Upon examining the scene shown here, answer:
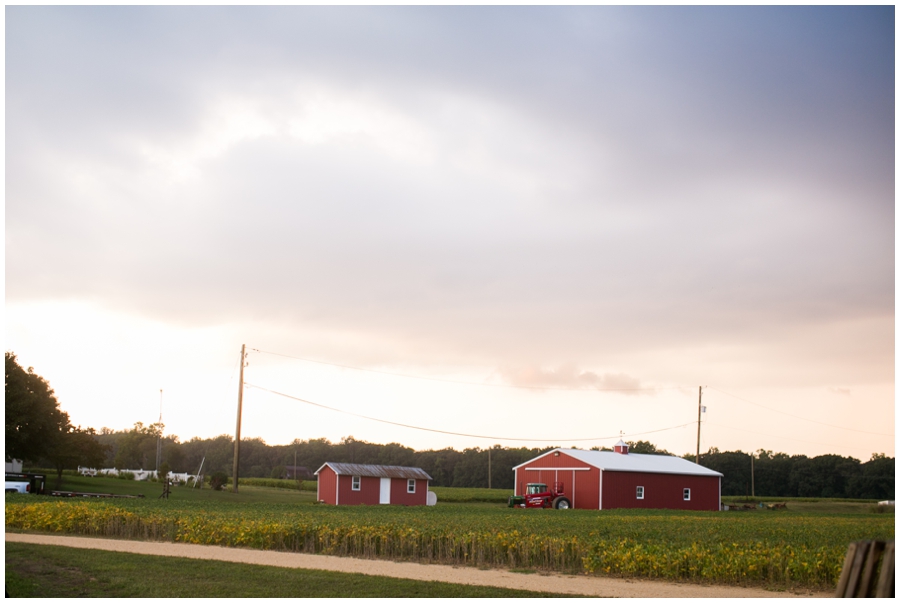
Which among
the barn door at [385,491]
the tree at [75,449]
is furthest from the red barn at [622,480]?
the tree at [75,449]

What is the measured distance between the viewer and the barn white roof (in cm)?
4472

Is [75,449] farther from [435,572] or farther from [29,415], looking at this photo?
[435,572]

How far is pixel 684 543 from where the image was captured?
1526 cm

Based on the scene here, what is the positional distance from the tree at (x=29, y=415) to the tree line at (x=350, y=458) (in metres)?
0.05

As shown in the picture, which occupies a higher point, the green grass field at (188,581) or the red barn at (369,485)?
the green grass field at (188,581)

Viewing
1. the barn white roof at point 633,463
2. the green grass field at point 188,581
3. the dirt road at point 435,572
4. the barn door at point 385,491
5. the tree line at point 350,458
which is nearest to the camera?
the green grass field at point 188,581

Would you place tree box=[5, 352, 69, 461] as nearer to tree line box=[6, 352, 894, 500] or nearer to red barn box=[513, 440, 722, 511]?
tree line box=[6, 352, 894, 500]

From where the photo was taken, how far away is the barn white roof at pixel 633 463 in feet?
147

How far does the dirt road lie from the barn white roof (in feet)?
99.4

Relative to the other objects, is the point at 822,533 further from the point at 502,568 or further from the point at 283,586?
the point at 283,586

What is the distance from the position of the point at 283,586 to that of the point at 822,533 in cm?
1381

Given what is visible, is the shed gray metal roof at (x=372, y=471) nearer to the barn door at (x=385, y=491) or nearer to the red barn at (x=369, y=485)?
the red barn at (x=369, y=485)

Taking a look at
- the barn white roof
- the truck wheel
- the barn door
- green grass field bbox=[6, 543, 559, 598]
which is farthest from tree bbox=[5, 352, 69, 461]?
green grass field bbox=[6, 543, 559, 598]

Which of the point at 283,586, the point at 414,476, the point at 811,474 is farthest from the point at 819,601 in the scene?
the point at 811,474
